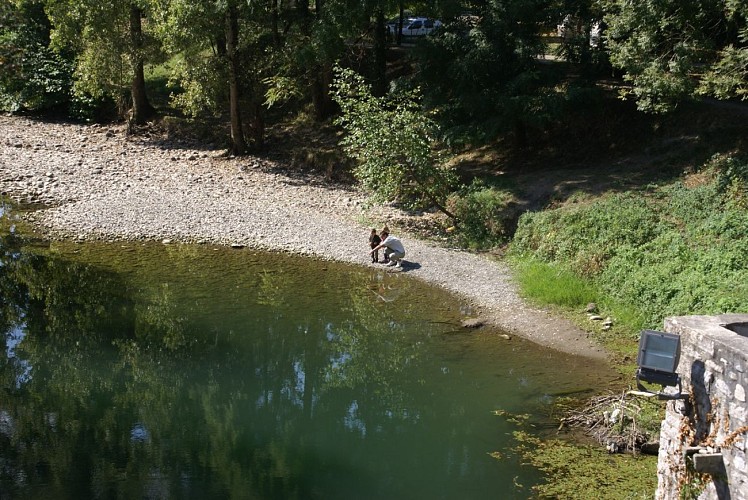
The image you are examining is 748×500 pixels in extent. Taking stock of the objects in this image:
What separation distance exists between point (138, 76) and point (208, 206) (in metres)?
11.0

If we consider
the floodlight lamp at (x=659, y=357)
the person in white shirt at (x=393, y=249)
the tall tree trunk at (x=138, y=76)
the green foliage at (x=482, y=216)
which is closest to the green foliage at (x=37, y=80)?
the tall tree trunk at (x=138, y=76)

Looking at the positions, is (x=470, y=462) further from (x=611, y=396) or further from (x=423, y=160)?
(x=423, y=160)

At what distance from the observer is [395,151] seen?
23.4 m

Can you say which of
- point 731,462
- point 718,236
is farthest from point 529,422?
point 718,236

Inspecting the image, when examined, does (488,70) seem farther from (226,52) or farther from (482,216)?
(226,52)

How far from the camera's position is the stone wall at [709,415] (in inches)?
323

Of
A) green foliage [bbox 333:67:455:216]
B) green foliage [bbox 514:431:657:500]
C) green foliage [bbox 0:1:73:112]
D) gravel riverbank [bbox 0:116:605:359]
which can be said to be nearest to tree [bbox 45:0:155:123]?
gravel riverbank [bbox 0:116:605:359]

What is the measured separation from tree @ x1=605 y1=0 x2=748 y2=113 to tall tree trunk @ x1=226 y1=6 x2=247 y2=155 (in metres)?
13.8

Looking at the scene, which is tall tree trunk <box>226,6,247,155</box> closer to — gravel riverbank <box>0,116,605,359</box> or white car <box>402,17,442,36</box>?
gravel riverbank <box>0,116,605,359</box>

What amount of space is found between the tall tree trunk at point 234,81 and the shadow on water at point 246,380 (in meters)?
9.33

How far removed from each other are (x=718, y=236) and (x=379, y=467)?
1090 cm

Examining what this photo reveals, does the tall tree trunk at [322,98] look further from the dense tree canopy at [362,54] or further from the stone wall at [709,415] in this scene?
the stone wall at [709,415]

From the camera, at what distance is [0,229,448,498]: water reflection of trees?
1214cm

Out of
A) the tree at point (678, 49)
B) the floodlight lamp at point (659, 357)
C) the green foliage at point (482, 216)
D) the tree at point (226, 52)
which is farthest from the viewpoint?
the tree at point (226, 52)
